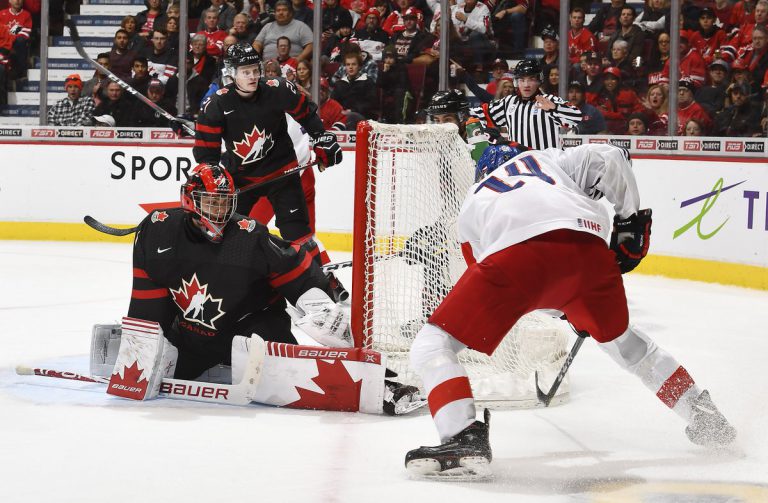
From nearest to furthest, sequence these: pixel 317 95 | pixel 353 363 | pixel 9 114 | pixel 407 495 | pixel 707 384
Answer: pixel 407 495, pixel 353 363, pixel 707 384, pixel 317 95, pixel 9 114

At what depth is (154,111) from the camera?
814 centimetres

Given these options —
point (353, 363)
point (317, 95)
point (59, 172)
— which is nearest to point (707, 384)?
point (353, 363)

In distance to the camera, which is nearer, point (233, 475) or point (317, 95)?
point (233, 475)

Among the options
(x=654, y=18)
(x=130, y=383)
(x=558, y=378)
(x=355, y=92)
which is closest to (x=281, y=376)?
(x=130, y=383)

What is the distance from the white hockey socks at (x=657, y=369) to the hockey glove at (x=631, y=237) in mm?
190

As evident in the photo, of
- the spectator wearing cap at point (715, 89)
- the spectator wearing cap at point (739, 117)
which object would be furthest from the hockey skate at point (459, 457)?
the spectator wearing cap at point (715, 89)

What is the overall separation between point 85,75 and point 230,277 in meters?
5.56

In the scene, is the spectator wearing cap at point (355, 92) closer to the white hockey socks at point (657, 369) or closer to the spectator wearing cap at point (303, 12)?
the spectator wearing cap at point (303, 12)

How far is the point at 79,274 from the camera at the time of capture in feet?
21.3

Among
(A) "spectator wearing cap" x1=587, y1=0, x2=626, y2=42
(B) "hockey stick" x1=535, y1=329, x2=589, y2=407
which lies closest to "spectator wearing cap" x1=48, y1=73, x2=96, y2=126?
(A) "spectator wearing cap" x1=587, y1=0, x2=626, y2=42

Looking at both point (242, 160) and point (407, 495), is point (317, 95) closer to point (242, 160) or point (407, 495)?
point (242, 160)

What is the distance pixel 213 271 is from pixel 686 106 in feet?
13.4

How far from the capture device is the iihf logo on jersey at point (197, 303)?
3.27 meters

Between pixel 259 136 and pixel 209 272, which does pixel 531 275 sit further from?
pixel 259 136
